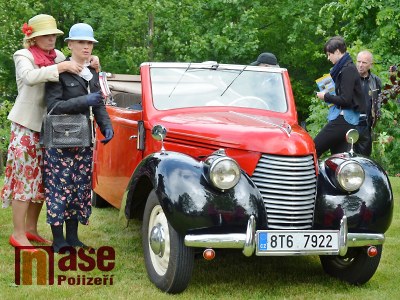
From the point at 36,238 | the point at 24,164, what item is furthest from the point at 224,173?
the point at 36,238

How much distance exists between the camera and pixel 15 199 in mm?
6164

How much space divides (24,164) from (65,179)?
410 mm

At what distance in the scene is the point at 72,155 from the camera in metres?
6.00

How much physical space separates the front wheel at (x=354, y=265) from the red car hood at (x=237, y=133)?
2.84 ft

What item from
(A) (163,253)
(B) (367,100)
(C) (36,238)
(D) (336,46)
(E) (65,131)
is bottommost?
(C) (36,238)

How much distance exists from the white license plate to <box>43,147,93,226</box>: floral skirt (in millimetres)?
1954

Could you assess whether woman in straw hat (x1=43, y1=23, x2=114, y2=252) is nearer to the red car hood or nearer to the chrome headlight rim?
the red car hood

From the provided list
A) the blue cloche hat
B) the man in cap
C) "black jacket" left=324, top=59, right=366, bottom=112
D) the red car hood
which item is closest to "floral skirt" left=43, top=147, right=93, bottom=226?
the red car hood

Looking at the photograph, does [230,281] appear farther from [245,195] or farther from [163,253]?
[245,195]

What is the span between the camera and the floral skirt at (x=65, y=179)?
5961 mm

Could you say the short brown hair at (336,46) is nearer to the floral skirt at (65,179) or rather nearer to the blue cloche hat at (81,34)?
the blue cloche hat at (81,34)

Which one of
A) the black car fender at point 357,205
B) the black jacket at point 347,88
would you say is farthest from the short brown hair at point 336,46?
the black car fender at point 357,205

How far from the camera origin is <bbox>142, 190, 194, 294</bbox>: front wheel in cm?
484

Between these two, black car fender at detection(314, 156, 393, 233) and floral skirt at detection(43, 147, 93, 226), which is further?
floral skirt at detection(43, 147, 93, 226)
